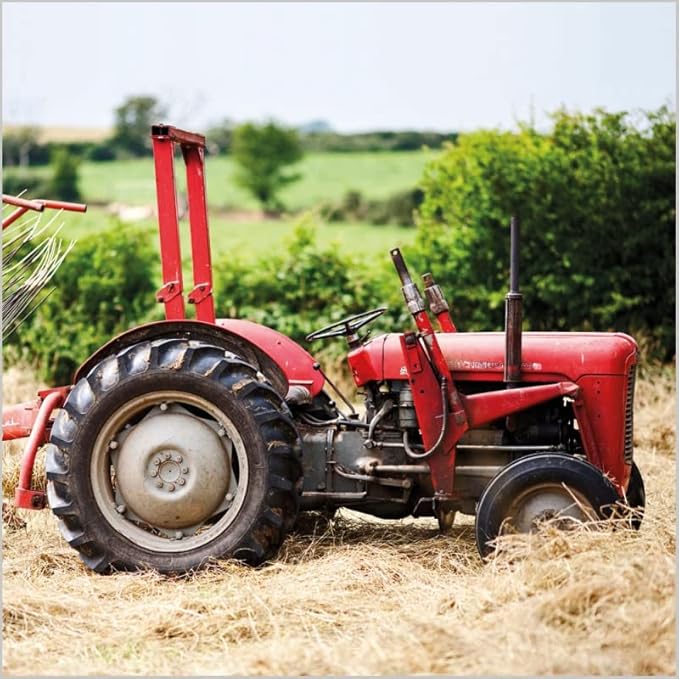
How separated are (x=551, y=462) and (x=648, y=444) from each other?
3.99m

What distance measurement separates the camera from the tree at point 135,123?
4800cm

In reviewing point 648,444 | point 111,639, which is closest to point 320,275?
point 648,444

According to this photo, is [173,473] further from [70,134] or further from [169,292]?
[70,134]

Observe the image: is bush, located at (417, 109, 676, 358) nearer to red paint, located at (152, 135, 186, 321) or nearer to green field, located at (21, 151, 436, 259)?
red paint, located at (152, 135, 186, 321)

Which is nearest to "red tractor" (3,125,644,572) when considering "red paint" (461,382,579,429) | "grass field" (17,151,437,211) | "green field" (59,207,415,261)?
"red paint" (461,382,579,429)

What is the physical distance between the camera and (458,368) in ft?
19.4

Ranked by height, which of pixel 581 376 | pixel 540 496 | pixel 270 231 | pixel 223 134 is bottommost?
pixel 540 496

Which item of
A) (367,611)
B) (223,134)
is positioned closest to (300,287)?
(367,611)

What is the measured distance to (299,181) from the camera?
48.0 m

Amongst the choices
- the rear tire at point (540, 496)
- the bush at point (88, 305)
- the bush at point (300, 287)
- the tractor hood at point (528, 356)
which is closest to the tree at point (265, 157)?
the bush at point (88, 305)

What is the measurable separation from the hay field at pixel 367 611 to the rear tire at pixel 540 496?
132 mm

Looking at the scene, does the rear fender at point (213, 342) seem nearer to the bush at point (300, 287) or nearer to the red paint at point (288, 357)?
the red paint at point (288, 357)

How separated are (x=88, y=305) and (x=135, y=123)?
40.3 m

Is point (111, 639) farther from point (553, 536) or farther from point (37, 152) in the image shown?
point (37, 152)
